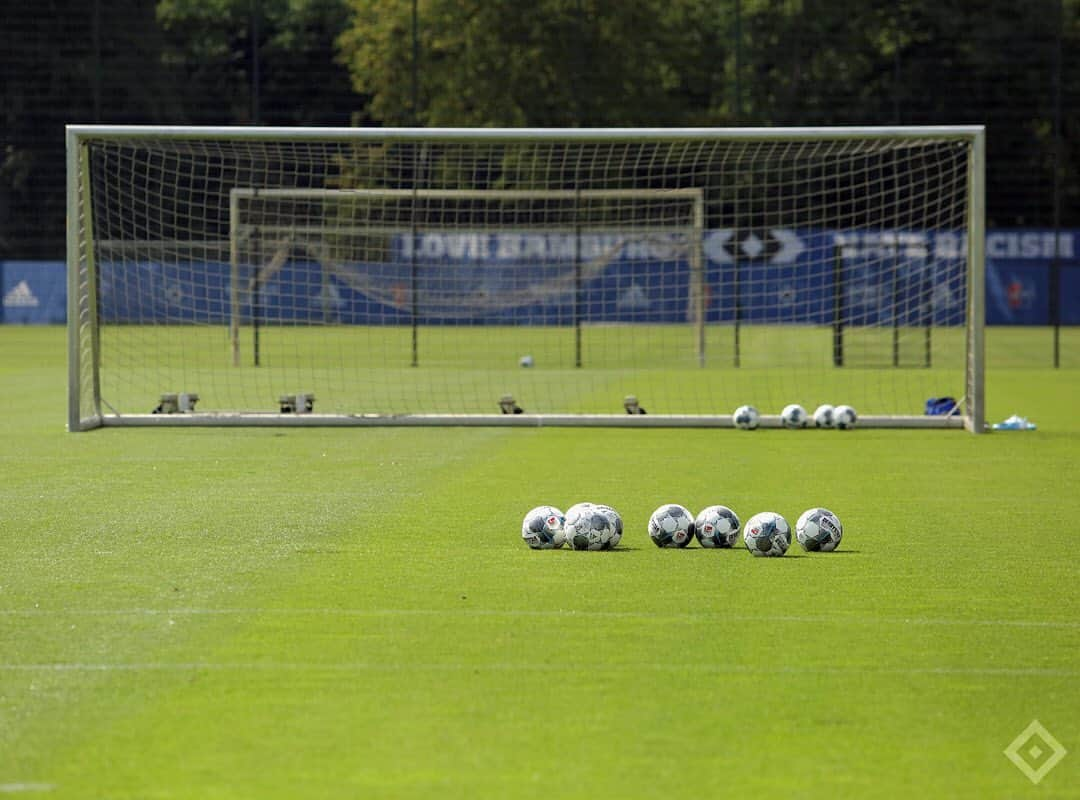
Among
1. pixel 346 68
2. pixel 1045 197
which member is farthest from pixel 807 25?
pixel 346 68

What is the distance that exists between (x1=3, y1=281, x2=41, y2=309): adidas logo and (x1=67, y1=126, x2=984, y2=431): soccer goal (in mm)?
3990

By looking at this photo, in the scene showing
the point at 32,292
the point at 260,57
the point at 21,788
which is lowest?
the point at 21,788

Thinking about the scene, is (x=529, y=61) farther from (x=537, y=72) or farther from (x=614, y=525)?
(x=614, y=525)

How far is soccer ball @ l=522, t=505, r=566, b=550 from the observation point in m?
8.93

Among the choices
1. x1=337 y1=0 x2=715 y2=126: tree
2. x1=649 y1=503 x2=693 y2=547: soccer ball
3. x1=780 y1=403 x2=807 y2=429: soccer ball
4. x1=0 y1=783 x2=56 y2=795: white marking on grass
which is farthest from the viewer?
x1=337 y1=0 x2=715 y2=126: tree

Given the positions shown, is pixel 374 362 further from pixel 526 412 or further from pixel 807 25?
pixel 807 25

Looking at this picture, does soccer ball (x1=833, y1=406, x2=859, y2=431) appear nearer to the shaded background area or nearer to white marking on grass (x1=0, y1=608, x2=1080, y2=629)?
white marking on grass (x1=0, y1=608, x2=1080, y2=629)

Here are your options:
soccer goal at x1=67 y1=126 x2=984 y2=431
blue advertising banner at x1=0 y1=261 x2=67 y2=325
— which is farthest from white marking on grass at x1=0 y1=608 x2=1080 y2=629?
blue advertising banner at x1=0 y1=261 x2=67 y2=325

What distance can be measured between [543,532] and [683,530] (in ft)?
2.31

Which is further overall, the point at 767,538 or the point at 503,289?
the point at 503,289

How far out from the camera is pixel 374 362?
29.3 meters

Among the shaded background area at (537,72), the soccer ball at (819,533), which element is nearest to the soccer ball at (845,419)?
the soccer ball at (819,533)

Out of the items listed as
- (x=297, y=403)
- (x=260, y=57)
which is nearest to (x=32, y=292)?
(x=260, y=57)

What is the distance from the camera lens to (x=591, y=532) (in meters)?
8.84
